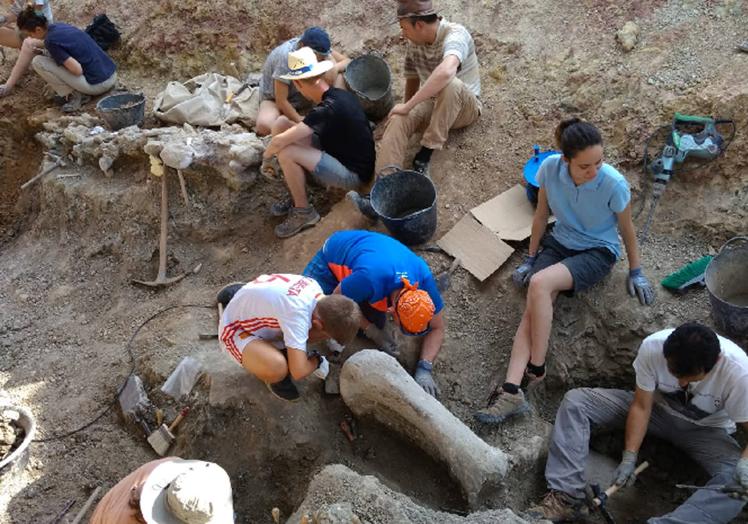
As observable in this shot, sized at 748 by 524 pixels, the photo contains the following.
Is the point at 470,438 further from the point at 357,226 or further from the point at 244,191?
the point at 244,191

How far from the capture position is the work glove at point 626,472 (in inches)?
139

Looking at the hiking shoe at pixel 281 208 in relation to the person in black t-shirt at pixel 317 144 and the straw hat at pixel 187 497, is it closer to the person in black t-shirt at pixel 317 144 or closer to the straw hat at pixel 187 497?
the person in black t-shirt at pixel 317 144

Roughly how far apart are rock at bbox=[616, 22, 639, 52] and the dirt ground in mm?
69

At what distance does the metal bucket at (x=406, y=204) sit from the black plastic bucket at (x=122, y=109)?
9.66 feet

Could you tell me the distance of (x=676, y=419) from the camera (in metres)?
3.64

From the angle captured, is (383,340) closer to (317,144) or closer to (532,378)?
(532,378)

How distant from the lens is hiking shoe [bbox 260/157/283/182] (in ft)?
17.0

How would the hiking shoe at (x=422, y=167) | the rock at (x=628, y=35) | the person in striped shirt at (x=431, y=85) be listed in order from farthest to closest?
1. the rock at (x=628, y=35)
2. the hiking shoe at (x=422, y=167)
3. the person in striped shirt at (x=431, y=85)

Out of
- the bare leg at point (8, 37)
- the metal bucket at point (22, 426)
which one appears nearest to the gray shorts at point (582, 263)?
the metal bucket at point (22, 426)

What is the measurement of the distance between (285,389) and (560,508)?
163 cm

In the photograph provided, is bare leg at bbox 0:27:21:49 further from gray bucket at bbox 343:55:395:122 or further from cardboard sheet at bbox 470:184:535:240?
cardboard sheet at bbox 470:184:535:240

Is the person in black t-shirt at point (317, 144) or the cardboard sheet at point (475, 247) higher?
the person in black t-shirt at point (317, 144)

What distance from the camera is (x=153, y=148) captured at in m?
5.39

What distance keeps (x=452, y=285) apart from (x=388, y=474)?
141cm
